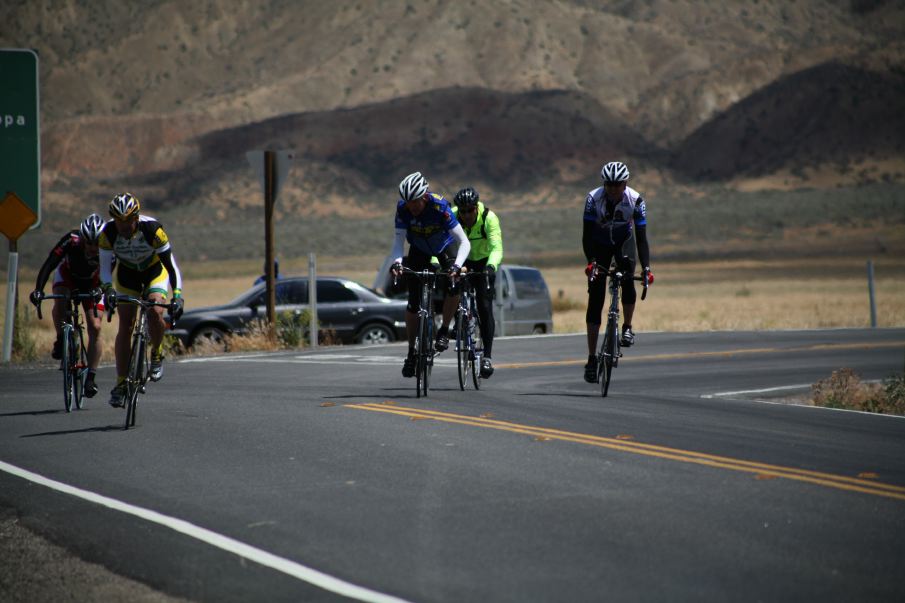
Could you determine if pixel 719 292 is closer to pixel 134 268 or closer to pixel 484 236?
pixel 484 236

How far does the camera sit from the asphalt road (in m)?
6.70

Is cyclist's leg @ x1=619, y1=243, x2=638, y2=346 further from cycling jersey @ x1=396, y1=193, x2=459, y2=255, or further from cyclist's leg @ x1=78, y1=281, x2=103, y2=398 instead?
cyclist's leg @ x1=78, y1=281, x2=103, y2=398

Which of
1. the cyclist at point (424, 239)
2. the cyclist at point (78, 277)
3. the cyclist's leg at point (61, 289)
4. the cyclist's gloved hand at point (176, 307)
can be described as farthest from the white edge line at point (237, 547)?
the cyclist at point (424, 239)

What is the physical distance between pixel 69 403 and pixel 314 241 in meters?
79.0

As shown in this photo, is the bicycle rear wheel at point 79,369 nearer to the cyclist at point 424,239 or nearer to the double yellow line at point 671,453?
the double yellow line at point 671,453

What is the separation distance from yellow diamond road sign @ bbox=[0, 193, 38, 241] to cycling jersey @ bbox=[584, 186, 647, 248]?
10.3 metres

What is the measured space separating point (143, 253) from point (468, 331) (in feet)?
11.8

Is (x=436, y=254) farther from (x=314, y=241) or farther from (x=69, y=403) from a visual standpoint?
(x=314, y=241)

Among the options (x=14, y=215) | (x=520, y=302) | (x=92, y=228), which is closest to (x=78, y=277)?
(x=92, y=228)

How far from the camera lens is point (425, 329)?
13.7 m

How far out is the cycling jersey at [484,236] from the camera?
1436cm

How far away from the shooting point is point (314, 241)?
302 ft

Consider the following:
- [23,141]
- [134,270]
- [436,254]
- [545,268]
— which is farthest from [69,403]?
[545,268]

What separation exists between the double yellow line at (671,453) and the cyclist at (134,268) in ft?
6.77
